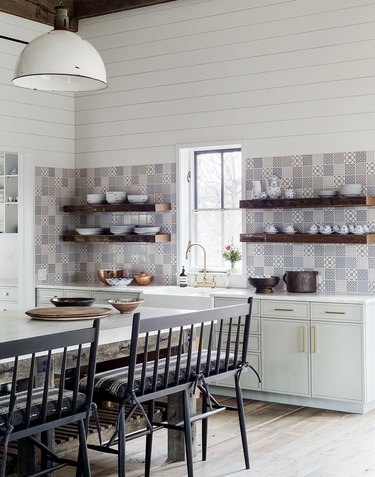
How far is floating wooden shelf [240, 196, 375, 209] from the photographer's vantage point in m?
5.90

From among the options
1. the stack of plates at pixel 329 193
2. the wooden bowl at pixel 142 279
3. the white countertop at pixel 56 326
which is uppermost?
the stack of plates at pixel 329 193

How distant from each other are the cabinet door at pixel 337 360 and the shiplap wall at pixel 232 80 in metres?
1.50

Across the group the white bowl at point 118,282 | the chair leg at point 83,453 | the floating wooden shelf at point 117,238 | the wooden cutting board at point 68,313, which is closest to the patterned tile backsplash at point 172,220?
the floating wooden shelf at point 117,238

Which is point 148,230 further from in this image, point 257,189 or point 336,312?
point 336,312

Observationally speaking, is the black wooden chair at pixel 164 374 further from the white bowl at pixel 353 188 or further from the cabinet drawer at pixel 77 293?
the cabinet drawer at pixel 77 293

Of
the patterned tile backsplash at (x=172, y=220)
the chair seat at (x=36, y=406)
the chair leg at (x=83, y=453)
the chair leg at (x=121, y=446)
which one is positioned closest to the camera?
the chair seat at (x=36, y=406)

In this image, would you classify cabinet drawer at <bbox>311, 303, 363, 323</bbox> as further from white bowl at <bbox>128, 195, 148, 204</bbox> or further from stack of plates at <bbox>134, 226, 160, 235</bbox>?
white bowl at <bbox>128, 195, 148, 204</bbox>

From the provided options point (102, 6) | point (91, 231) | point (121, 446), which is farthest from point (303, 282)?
point (102, 6)

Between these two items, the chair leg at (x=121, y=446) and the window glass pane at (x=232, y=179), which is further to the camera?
the window glass pane at (x=232, y=179)

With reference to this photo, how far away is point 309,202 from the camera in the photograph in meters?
6.15

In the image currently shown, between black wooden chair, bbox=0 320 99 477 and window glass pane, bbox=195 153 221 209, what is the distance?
3.62 metres

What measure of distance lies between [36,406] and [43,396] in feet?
0.42

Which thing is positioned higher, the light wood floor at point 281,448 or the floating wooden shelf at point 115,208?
the floating wooden shelf at point 115,208

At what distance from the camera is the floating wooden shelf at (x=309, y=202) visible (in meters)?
5.90
